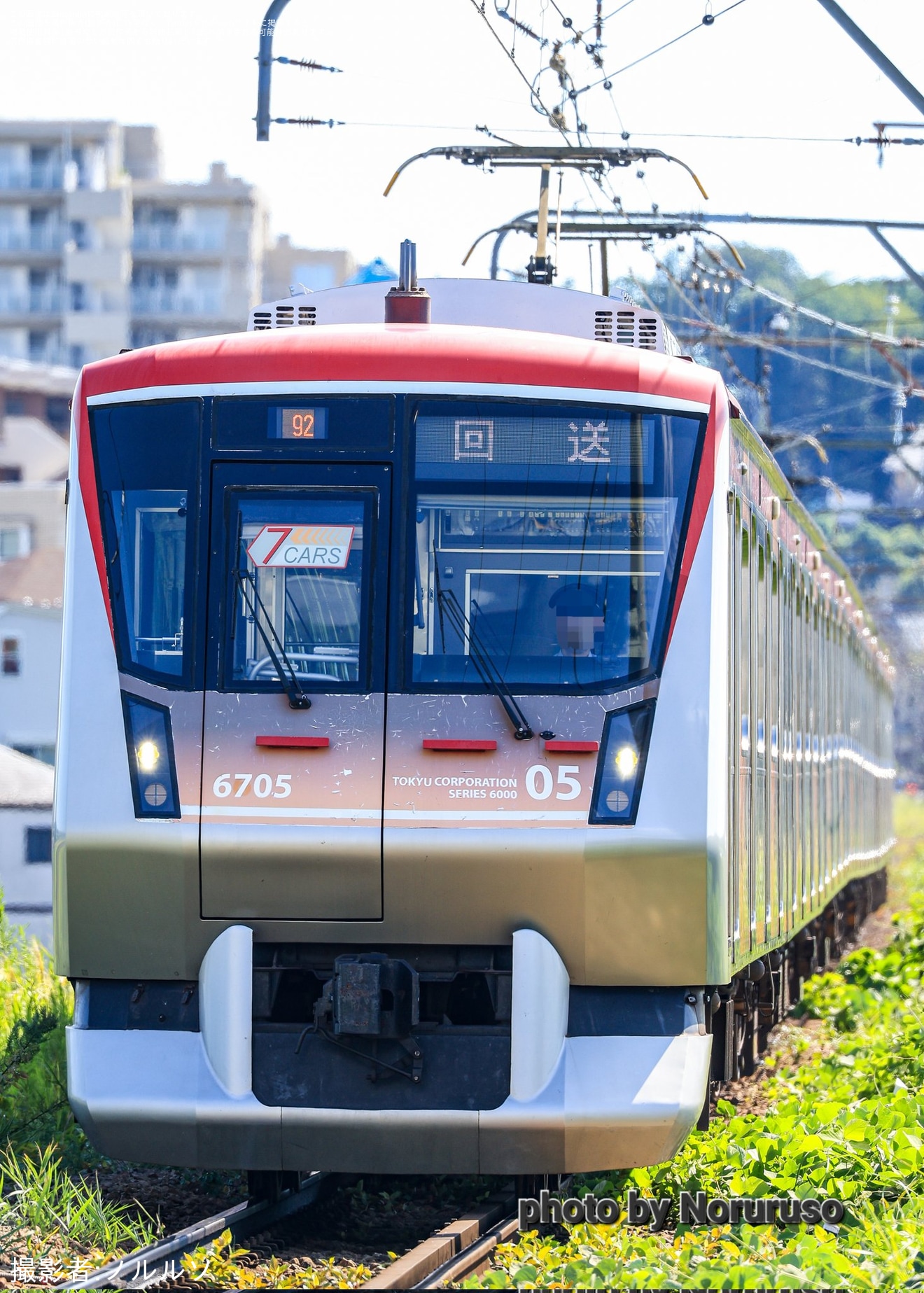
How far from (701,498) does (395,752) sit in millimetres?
1398

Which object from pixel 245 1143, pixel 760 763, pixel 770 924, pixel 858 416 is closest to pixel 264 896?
pixel 245 1143

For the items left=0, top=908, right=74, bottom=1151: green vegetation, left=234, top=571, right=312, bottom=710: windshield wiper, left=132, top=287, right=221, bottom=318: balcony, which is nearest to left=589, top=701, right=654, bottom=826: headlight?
left=234, top=571, right=312, bottom=710: windshield wiper

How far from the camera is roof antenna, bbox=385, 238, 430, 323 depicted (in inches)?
283

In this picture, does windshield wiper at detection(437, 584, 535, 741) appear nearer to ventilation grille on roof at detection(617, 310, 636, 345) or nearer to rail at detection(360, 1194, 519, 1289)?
ventilation grille on roof at detection(617, 310, 636, 345)

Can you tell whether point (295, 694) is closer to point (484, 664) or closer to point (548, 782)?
point (484, 664)

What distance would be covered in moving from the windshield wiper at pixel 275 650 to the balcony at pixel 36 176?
75.2 metres

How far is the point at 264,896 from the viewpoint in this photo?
6.48 meters

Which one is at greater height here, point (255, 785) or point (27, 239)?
point (27, 239)

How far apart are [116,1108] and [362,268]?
3998mm

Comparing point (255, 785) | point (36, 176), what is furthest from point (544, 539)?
point (36, 176)

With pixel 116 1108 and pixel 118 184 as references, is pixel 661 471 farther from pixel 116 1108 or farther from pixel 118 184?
pixel 118 184

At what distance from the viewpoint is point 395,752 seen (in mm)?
6473

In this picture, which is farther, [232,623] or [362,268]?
[362,268]

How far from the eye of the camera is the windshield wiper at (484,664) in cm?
645
